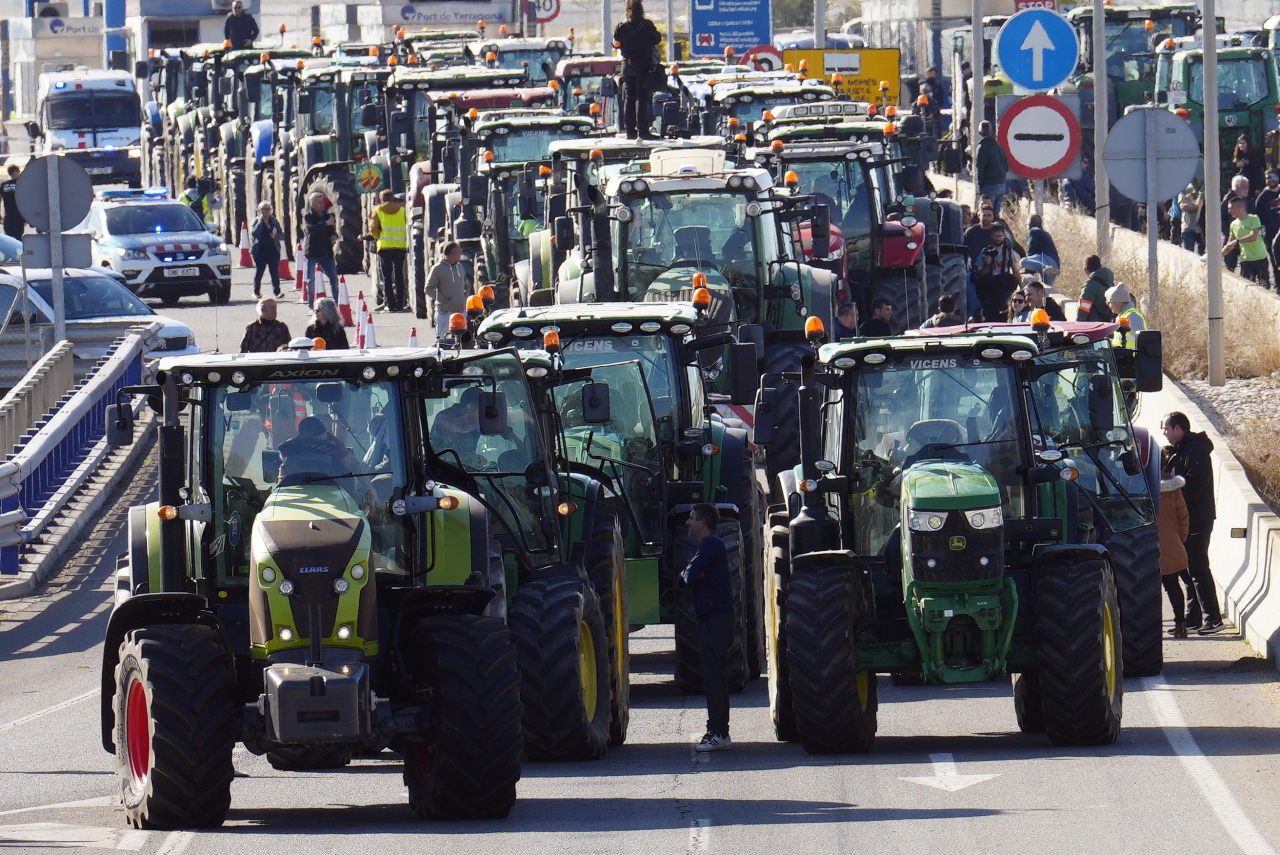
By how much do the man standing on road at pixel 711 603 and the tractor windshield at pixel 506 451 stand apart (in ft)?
2.54

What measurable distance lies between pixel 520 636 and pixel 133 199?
25.5 m

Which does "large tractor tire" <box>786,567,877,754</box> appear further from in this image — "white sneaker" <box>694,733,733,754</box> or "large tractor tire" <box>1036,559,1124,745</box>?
"large tractor tire" <box>1036,559,1124,745</box>

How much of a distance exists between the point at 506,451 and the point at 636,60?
1466 centimetres

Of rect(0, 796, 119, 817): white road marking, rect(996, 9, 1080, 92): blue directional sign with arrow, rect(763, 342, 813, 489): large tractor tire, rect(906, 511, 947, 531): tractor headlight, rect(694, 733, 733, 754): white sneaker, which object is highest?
rect(996, 9, 1080, 92): blue directional sign with arrow

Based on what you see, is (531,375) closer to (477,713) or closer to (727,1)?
(477,713)

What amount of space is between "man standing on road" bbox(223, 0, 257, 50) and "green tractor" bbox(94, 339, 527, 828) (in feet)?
108

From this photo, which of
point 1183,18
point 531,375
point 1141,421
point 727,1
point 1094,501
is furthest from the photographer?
point 727,1

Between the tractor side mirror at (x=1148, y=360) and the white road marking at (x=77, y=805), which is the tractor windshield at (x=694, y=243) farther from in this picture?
the white road marking at (x=77, y=805)

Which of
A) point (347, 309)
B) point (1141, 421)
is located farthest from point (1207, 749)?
point (347, 309)

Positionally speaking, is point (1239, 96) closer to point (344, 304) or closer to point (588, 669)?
point (344, 304)

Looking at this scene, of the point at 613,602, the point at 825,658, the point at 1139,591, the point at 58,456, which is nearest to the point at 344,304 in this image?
the point at 58,456

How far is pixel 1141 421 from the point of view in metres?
21.9

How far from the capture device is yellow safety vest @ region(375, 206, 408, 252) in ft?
100

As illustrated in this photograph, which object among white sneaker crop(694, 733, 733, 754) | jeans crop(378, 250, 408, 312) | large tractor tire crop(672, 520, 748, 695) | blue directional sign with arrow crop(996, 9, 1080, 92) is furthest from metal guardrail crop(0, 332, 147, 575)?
blue directional sign with arrow crop(996, 9, 1080, 92)
